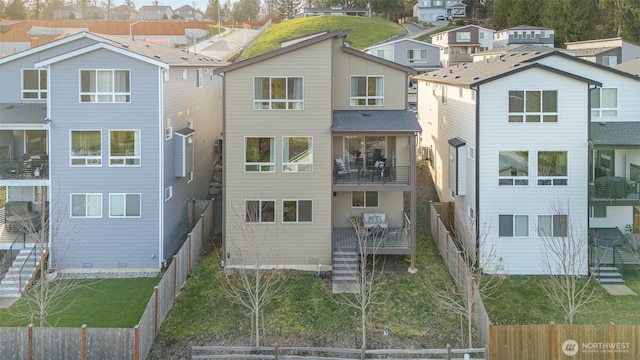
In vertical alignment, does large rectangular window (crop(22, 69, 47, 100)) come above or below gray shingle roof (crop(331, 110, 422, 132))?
above

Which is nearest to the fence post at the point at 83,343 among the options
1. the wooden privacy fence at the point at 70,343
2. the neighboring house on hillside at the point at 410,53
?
the wooden privacy fence at the point at 70,343

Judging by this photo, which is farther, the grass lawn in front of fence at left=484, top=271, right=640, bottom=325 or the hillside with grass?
the hillside with grass

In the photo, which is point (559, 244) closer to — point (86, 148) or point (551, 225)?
point (551, 225)

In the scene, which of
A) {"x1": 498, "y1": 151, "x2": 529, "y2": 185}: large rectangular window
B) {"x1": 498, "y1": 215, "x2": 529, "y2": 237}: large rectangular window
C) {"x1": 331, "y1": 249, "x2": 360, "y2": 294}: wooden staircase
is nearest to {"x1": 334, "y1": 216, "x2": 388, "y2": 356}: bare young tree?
{"x1": 331, "y1": 249, "x2": 360, "y2": 294}: wooden staircase

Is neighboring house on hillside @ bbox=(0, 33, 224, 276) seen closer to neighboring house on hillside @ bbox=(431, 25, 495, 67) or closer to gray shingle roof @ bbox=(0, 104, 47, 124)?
gray shingle roof @ bbox=(0, 104, 47, 124)

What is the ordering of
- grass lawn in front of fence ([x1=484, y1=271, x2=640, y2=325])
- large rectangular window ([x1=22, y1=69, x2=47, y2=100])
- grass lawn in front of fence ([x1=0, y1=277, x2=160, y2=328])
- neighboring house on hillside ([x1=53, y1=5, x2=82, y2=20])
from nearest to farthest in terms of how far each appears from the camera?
grass lawn in front of fence ([x1=0, y1=277, x2=160, y2=328]) → grass lawn in front of fence ([x1=484, y1=271, x2=640, y2=325]) → large rectangular window ([x1=22, y1=69, x2=47, y2=100]) → neighboring house on hillside ([x1=53, y1=5, x2=82, y2=20])

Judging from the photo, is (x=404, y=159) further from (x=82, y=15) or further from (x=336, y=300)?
(x=82, y=15)

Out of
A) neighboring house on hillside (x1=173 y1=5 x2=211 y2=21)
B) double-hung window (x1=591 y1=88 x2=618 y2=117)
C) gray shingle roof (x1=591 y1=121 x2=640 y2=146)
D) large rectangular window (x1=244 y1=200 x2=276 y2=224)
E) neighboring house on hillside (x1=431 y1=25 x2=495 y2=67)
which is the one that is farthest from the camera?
neighboring house on hillside (x1=173 y1=5 x2=211 y2=21)
